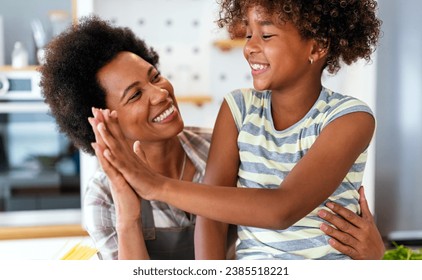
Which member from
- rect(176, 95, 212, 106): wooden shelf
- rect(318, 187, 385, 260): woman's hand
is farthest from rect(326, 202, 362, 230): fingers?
rect(176, 95, 212, 106): wooden shelf

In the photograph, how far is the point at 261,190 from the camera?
62 centimetres

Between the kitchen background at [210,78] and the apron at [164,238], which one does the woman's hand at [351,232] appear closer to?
the apron at [164,238]

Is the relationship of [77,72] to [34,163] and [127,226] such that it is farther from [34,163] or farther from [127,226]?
[34,163]

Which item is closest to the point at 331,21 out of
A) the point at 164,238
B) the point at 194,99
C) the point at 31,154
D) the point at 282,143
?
the point at 282,143

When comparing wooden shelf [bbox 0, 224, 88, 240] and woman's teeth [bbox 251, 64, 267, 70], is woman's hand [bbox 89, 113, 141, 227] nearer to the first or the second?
woman's teeth [bbox 251, 64, 267, 70]

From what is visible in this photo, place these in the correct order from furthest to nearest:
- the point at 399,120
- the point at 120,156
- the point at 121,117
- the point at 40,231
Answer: the point at 399,120, the point at 40,231, the point at 121,117, the point at 120,156

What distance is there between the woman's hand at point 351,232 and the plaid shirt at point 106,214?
227 mm

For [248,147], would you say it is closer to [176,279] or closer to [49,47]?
[176,279]

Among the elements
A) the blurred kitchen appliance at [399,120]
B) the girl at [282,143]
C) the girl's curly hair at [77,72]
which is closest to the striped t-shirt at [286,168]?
the girl at [282,143]

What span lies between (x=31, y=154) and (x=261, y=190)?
1.09 meters

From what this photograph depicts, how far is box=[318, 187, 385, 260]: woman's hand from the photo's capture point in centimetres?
71

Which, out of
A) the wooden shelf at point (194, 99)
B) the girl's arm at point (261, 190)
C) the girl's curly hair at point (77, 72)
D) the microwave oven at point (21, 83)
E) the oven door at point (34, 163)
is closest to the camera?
the girl's arm at point (261, 190)

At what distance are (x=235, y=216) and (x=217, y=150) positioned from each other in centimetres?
14

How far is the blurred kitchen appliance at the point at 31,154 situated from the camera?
4.91 feet
